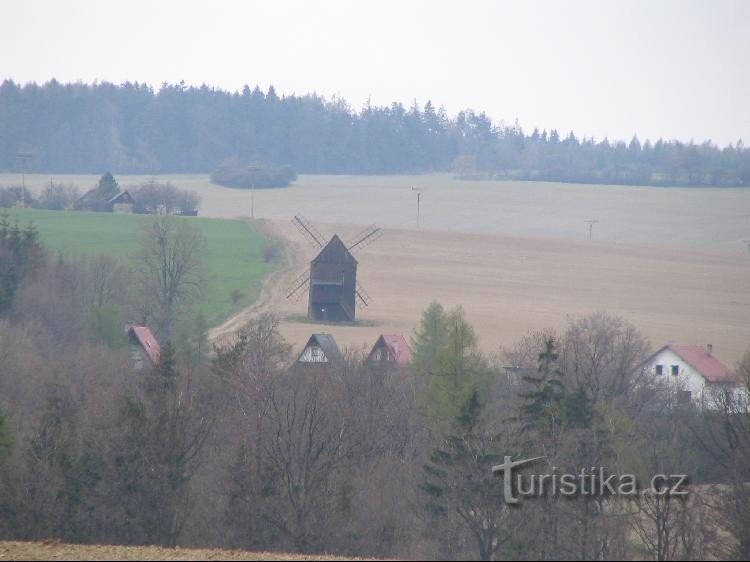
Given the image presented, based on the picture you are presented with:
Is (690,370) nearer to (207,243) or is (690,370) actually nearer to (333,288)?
(333,288)

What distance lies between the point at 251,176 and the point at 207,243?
31.5m

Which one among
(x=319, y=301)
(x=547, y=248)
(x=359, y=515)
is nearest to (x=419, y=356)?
(x=359, y=515)

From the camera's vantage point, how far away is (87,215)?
72750 mm

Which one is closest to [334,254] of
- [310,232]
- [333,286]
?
[333,286]

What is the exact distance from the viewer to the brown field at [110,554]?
1245 cm

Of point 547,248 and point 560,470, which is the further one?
point 547,248

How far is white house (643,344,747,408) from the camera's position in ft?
126

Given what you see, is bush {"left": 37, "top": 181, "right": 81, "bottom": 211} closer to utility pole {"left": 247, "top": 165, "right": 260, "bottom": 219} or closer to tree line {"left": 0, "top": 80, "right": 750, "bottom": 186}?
utility pole {"left": 247, "top": 165, "right": 260, "bottom": 219}

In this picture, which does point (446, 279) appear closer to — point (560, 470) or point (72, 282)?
point (72, 282)

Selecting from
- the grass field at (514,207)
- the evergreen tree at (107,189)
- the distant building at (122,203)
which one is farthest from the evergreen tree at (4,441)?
the evergreen tree at (107,189)

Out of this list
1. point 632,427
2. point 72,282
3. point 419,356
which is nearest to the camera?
point 632,427

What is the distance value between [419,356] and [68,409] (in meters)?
12.7

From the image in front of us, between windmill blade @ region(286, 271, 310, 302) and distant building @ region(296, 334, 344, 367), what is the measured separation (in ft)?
44.8

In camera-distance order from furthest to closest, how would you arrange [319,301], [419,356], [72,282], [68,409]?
[319,301] < [72,282] < [419,356] < [68,409]
